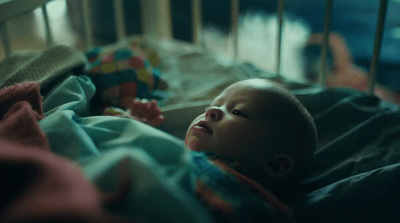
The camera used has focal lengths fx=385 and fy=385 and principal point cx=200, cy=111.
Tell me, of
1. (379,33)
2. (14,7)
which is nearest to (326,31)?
(379,33)

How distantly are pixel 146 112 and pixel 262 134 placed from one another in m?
0.30

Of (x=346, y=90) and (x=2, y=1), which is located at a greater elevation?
(x=2, y=1)

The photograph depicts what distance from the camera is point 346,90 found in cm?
106

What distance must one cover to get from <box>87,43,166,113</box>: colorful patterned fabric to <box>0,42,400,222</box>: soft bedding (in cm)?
9

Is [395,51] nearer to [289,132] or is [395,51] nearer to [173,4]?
[173,4]

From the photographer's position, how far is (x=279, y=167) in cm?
70

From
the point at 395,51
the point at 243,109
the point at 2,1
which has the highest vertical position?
the point at 2,1

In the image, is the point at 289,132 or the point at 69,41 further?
the point at 69,41

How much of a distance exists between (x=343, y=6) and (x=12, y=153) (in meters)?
2.85

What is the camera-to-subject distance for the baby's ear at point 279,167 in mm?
695

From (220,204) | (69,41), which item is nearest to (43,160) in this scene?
(220,204)

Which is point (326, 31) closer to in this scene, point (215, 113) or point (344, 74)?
point (215, 113)

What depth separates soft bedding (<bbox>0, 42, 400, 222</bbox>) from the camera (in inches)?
17.2

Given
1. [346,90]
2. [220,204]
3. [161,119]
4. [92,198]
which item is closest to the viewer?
[92,198]
